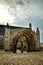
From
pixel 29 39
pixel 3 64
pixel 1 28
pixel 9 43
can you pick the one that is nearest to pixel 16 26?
pixel 1 28

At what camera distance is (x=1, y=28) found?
135ft

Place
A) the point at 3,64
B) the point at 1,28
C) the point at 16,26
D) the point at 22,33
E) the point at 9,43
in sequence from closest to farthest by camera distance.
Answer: the point at 3,64, the point at 9,43, the point at 22,33, the point at 1,28, the point at 16,26

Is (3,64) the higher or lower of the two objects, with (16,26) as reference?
lower

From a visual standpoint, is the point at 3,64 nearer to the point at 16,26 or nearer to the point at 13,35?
the point at 13,35

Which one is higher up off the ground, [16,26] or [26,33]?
[16,26]

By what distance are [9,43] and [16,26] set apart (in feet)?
93.4

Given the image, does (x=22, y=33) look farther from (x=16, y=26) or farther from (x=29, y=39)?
(x=16, y=26)

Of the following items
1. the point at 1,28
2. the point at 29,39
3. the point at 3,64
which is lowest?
the point at 3,64

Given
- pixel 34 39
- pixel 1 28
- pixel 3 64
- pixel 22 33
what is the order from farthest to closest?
1. pixel 1 28
2. pixel 34 39
3. pixel 22 33
4. pixel 3 64

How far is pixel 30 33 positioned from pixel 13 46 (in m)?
4.32

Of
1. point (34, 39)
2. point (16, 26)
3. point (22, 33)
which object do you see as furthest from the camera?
point (16, 26)

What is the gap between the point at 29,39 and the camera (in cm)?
2084

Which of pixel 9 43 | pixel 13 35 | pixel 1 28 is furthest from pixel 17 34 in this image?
pixel 1 28

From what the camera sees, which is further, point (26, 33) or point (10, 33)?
point (26, 33)
